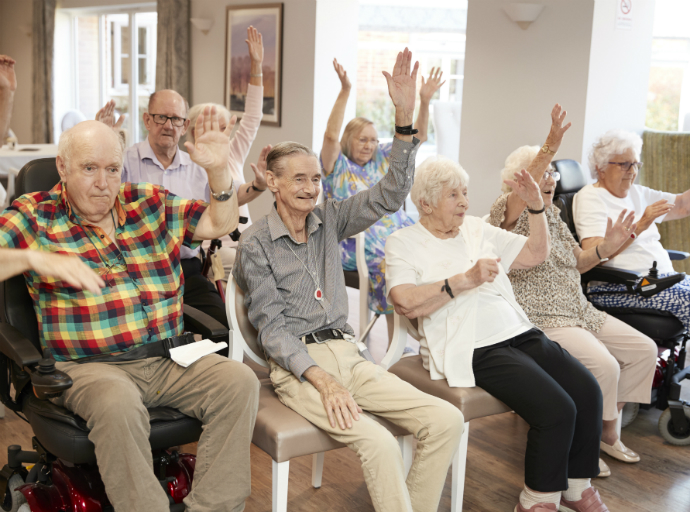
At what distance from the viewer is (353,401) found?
1.94 meters

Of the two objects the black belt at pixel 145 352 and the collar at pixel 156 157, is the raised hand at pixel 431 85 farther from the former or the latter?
the black belt at pixel 145 352

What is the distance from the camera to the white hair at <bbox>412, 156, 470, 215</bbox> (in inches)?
91.0

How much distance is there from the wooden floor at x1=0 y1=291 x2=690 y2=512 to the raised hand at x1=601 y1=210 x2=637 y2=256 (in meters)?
0.83

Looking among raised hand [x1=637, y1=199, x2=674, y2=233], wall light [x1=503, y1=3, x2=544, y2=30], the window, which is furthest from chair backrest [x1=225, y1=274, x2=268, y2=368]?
the window

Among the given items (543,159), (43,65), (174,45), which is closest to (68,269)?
(543,159)

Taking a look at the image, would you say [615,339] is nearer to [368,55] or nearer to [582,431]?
[582,431]

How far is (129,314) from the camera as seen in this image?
1988 mm

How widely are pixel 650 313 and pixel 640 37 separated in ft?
7.55

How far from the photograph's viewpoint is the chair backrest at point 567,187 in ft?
10.2

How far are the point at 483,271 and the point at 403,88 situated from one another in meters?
0.62

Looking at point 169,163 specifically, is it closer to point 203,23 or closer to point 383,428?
point 383,428

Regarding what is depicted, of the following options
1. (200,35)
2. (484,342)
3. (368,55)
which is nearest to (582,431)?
(484,342)

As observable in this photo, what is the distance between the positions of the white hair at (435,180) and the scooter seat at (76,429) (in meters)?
1.03

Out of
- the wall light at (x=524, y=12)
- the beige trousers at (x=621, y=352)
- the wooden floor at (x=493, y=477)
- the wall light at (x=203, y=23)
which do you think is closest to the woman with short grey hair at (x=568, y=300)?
the beige trousers at (x=621, y=352)
